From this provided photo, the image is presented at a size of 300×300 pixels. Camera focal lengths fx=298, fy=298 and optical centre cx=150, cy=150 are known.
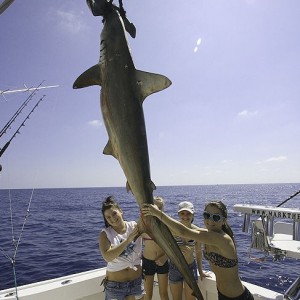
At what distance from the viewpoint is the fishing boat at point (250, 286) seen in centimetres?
433

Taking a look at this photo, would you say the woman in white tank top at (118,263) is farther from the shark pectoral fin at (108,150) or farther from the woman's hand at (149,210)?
the shark pectoral fin at (108,150)

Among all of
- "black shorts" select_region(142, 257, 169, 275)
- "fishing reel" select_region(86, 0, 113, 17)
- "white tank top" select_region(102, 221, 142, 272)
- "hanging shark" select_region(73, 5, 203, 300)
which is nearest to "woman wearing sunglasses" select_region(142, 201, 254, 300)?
"white tank top" select_region(102, 221, 142, 272)

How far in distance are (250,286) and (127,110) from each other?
171 inches

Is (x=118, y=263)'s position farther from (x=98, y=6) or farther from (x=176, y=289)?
(x=98, y=6)

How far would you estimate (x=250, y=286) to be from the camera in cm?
501

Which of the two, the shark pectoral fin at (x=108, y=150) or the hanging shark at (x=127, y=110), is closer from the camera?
the hanging shark at (x=127, y=110)

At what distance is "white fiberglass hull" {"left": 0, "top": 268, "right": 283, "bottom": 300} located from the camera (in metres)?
4.30

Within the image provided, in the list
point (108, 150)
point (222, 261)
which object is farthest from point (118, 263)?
point (108, 150)

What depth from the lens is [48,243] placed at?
20719 millimetres

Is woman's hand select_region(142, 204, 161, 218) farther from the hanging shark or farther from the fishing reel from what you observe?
the fishing reel

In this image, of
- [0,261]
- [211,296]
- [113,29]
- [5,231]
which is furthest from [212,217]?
[5,231]

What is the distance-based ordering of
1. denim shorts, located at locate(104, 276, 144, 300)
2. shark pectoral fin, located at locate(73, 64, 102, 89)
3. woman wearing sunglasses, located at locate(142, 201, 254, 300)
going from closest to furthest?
1. shark pectoral fin, located at locate(73, 64, 102, 89)
2. woman wearing sunglasses, located at locate(142, 201, 254, 300)
3. denim shorts, located at locate(104, 276, 144, 300)

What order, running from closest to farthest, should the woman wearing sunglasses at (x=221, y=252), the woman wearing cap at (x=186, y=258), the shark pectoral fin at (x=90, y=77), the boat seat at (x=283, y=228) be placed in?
the shark pectoral fin at (x=90, y=77) < the woman wearing sunglasses at (x=221, y=252) < the woman wearing cap at (x=186, y=258) < the boat seat at (x=283, y=228)

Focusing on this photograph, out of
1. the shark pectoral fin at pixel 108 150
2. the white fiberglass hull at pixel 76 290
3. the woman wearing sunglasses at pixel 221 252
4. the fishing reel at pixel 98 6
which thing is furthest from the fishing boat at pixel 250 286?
the fishing reel at pixel 98 6
